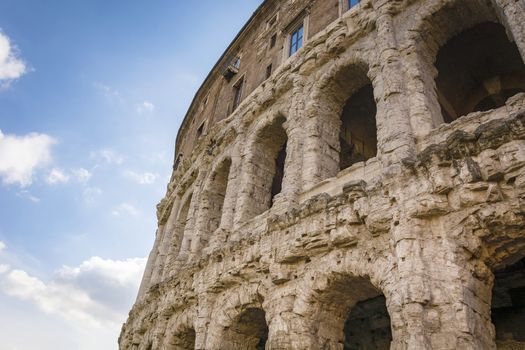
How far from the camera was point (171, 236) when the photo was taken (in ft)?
38.4

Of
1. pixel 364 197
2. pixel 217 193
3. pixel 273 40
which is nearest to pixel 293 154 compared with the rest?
pixel 364 197

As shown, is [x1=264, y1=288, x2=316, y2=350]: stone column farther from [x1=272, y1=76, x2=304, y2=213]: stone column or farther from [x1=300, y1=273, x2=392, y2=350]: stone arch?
[x1=272, y1=76, x2=304, y2=213]: stone column

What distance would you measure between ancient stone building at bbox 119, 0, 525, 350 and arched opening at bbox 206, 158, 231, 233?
0.04 m

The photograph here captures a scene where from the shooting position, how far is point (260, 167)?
876 cm

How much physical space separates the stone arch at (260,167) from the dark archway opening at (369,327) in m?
2.64

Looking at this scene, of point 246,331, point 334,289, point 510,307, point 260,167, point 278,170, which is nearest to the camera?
point 334,289

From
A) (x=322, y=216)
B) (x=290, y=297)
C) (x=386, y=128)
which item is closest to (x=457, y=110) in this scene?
(x=386, y=128)

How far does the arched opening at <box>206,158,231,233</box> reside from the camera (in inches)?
387

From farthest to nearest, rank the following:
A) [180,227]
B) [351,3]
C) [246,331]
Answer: [180,227] < [351,3] < [246,331]

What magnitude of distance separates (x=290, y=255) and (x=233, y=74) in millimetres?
8863

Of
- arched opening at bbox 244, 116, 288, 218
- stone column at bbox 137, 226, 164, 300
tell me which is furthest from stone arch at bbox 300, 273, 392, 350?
stone column at bbox 137, 226, 164, 300

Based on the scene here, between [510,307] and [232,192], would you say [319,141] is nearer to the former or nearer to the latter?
[232,192]

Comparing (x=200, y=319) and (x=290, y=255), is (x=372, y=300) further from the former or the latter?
(x=200, y=319)

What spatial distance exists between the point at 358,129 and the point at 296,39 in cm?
281
